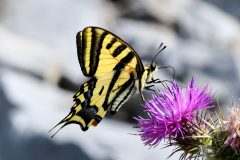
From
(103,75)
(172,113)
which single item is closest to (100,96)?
(103,75)

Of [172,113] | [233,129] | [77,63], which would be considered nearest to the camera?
[233,129]

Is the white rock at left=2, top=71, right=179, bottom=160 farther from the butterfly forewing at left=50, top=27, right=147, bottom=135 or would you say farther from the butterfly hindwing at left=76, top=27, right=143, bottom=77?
the butterfly hindwing at left=76, top=27, right=143, bottom=77

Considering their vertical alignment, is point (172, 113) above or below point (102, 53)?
below

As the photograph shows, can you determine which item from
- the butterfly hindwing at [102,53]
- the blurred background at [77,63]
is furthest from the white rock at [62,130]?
the butterfly hindwing at [102,53]

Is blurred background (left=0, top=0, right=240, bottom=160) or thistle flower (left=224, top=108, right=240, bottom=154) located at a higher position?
blurred background (left=0, top=0, right=240, bottom=160)

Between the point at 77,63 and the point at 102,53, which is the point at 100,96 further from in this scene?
the point at 77,63

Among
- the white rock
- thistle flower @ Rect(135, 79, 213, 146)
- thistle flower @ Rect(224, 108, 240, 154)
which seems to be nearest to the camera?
thistle flower @ Rect(224, 108, 240, 154)

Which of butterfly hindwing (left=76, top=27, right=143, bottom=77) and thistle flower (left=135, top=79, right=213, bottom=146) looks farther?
butterfly hindwing (left=76, top=27, right=143, bottom=77)

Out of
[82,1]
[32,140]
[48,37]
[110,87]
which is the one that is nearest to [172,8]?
[82,1]

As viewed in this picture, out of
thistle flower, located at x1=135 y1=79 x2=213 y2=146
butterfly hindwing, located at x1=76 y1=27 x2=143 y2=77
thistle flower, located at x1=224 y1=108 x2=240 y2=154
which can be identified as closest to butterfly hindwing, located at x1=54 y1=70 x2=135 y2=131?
butterfly hindwing, located at x1=76 y1=27 x2=143 y2=77

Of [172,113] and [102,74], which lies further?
[102,74]
